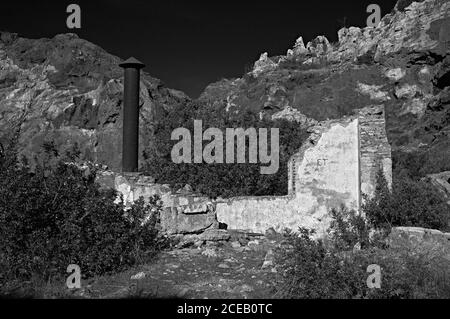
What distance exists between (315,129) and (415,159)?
662 inches

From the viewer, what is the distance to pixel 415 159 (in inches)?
960

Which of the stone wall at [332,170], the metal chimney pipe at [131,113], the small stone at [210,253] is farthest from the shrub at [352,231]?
the metal chimney pipe at [131,113]

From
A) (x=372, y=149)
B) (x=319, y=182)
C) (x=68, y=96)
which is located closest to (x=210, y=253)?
(x=319, y=182)

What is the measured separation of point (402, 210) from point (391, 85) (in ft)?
122

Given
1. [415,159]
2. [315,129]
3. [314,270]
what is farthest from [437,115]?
[314,270]

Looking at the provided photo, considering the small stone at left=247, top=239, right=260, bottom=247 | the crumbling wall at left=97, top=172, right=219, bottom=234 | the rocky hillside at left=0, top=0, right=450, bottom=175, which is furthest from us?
the rocky hillside at left=0, top=0, right=450, bottom=175

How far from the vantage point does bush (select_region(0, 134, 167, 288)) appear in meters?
5.97

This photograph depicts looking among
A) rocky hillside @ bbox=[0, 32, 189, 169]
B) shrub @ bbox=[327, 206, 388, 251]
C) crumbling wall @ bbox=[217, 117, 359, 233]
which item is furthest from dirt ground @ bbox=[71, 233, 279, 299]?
rocky hillside @ bbox=[0, 32, 189, 169]

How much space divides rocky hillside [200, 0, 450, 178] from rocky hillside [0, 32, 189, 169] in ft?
28.3

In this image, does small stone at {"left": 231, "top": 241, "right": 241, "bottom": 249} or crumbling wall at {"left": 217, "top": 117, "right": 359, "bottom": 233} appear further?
crumbling wall at {"left": 217, "top": 117, "right": 359, "bottom": 233}

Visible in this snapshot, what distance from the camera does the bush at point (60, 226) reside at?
597cm

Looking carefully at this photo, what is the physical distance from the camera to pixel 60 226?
652 centimetres

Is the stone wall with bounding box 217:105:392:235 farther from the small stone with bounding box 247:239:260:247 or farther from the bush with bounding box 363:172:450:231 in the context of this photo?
the small stone with bounding box 247:239:260:247
